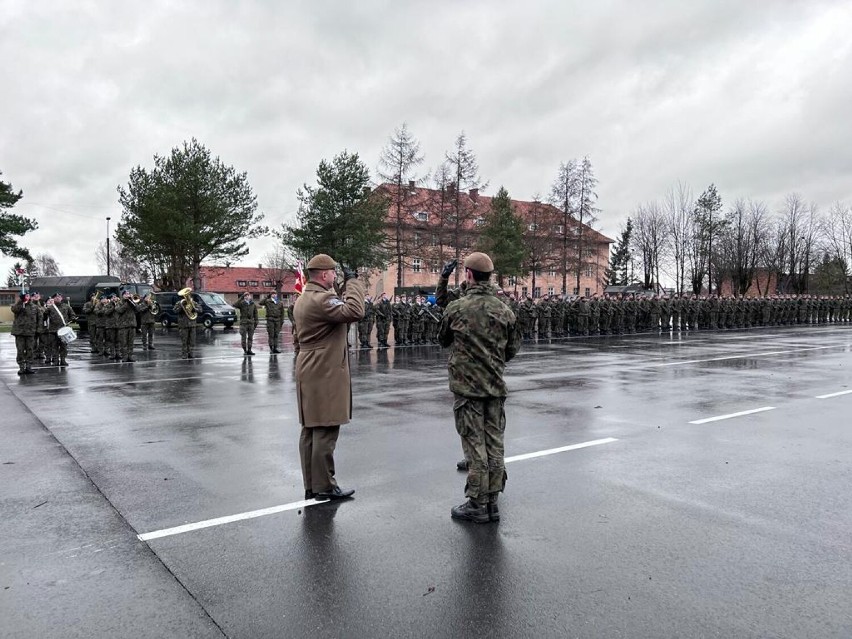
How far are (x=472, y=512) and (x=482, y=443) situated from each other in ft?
1.63

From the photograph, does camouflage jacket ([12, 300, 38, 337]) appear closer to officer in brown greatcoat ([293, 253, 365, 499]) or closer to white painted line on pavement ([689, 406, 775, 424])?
officer in brown greatcoat ([293, 253, 365, 499])

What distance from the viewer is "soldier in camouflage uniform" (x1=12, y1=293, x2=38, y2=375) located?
14430mm

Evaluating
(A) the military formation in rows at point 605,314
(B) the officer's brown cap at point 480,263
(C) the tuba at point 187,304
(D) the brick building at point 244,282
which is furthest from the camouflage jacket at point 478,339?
(D) the brick building at point 244,282

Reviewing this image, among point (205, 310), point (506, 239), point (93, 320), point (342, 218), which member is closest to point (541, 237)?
point (506, 239)

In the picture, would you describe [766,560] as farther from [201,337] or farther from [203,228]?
[203,228]

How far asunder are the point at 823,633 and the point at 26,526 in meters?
5.03

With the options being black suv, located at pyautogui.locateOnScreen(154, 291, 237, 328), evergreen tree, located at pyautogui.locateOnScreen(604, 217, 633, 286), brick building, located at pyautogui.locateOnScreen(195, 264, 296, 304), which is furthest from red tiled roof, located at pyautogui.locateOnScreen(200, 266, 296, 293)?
black suv, located at pyautogui.locateOnScreen(154, 291, 237, 328)

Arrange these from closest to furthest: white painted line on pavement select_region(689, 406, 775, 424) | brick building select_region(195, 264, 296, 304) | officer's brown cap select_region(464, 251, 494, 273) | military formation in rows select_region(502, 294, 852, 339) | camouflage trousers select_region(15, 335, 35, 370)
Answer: officer's brown cap select_region(464, 251, 494, 273) < white painted line on pavement select_region(689, 406, 775, 424) < camouflage trousers select_region(15, 335, 35, 370) < military formation in rows select_region(502, 294, 852, 339) < brick building select_region(195, 264, 296, 304)

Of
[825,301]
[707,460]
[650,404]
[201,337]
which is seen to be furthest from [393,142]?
[707,460]

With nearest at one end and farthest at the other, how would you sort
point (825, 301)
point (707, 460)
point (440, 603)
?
point (440, 603) → point (707, 460) → point (825, 301)

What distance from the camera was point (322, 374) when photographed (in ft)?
17.3

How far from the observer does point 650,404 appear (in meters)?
9.80

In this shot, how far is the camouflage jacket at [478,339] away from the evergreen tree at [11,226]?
1654 inches

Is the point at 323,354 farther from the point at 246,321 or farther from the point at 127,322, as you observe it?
the point at 246,321
